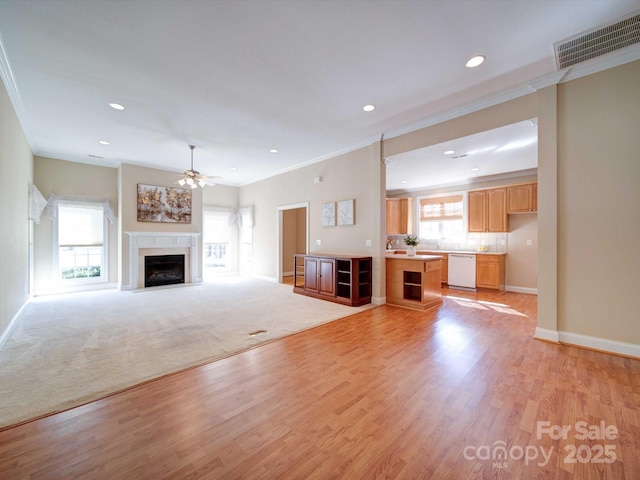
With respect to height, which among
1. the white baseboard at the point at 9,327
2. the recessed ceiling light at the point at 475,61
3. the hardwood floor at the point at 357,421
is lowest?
the hardwood floor at the point at 357,421

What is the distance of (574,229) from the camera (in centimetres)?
305

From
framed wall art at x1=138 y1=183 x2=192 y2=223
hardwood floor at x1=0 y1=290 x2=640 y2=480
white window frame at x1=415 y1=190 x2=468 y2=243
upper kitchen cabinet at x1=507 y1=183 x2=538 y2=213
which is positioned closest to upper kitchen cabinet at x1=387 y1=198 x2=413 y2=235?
white window frame at x1=415 y1=190 x2=468 y2=243

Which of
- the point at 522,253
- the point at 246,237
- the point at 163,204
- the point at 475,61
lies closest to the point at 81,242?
the point at 163,204

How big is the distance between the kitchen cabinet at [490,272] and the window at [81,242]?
30.5 feet

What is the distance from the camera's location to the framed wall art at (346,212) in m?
5.45

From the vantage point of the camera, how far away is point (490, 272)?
6289mm

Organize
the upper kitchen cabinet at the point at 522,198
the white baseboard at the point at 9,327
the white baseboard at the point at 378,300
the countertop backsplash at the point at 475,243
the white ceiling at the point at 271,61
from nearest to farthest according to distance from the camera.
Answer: the white ceiling at the point at 271,61, the white baseboard at the point at 9,327, the white baseboard at the point at 378,300, the upper kitchen cabinet at the point at 522,198, the countertop backsplash at the point at 475,243

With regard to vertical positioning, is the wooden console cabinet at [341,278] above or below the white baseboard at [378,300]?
above

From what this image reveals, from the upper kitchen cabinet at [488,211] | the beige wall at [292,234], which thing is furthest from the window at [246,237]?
the upper kitchen cabinet at [488,211]

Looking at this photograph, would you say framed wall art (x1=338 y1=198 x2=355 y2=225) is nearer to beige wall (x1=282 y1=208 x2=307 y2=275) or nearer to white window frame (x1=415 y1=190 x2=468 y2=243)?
white window frame (x1=415 y1=190 x2=468 y2=243)

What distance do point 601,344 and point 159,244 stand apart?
830cm

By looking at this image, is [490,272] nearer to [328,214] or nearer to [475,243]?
[475,243]

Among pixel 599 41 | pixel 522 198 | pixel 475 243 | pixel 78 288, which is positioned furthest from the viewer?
pixel 475 243

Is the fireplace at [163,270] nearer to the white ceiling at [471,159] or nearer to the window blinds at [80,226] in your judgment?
the window blinds at [80,226]
